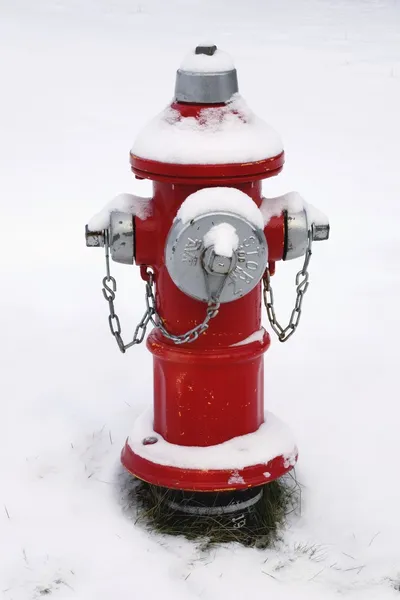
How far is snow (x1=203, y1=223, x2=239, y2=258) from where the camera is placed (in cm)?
257

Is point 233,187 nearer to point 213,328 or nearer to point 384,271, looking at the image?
point 213,328

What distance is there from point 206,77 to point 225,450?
107 centimetres

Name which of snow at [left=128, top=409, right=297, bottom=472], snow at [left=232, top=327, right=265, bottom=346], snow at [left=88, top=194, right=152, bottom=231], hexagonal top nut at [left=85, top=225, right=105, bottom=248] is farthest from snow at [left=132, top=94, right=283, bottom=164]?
snow at [left=128, top=409, right=297, bottom=472]

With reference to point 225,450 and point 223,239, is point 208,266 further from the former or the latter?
point 225,450

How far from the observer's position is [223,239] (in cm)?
259

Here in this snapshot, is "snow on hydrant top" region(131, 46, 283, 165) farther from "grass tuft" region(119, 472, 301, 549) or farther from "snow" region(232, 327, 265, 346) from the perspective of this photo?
"grass tuft" region(119, 472, 301, 549)

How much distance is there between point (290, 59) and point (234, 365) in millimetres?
5785

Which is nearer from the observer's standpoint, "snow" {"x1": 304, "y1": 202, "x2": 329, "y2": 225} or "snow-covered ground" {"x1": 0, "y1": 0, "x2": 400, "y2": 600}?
"snow-covered ground" {"x1": 0, "y1": 0, "x2": 400, "y2": 600}

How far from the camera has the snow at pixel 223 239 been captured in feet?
8.45

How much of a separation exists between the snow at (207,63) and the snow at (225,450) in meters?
1.07

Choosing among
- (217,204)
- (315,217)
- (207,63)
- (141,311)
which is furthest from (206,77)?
(141,311)

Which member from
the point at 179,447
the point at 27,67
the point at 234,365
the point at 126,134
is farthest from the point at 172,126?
the point at 27,67

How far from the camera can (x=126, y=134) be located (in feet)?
22.1

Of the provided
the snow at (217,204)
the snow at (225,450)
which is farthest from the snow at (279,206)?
the snow at (225,450)
